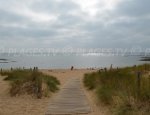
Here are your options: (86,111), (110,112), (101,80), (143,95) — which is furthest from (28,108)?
(101,80)

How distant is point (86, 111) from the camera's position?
10336 millimetres

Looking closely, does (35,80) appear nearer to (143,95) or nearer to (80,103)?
(80,103)

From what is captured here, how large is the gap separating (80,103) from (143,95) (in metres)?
3.08

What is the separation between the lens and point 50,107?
11055 mm

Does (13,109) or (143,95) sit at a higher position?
(143,95)

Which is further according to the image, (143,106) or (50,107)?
(50,107)

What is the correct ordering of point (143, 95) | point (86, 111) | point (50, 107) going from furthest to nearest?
point (50, 107)
point (86, 111)
point (143, 95)

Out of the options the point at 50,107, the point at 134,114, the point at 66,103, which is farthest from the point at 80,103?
the point at 134,114

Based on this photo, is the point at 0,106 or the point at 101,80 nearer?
the point at 0,106

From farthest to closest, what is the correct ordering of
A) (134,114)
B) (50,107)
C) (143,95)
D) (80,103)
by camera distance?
(80,103), (50,107), (143,95), (134,114)

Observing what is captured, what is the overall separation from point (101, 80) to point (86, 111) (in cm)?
663

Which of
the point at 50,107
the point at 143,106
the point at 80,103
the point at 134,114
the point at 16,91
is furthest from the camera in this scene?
the point at 16,91

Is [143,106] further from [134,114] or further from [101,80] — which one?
[101,80]

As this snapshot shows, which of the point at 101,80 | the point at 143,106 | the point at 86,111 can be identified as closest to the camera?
the point at 143,106
